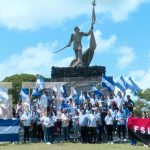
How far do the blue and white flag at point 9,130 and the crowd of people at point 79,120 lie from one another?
17.6 inches

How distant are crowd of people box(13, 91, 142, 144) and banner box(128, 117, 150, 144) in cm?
150

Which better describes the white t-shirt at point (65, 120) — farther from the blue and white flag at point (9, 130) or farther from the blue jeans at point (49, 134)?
the blue and white flag at point (9, 130)

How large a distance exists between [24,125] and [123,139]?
5.03m

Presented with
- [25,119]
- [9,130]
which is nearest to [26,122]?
[25,119]

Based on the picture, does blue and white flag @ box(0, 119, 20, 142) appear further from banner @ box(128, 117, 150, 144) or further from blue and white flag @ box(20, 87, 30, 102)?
banner @ box(128, 117, 150, 144)

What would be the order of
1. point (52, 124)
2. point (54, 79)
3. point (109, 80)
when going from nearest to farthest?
point (52, 124) → point (109, 80) → point (54, 79)

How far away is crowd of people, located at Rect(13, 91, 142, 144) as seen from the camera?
1076 inches

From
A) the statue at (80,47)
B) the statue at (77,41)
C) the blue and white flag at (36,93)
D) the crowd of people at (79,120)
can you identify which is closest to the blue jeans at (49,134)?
the crowd of people at (79,120)

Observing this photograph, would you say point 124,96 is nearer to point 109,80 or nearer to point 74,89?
point 109,80

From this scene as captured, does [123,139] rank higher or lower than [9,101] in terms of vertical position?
lower

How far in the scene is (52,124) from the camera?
27.2 m

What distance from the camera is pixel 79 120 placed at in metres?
27.5

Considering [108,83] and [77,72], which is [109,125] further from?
[77,72]

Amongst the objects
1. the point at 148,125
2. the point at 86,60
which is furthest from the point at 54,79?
the point at 148,125
